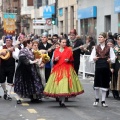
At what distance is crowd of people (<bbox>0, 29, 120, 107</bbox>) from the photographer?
579 inches

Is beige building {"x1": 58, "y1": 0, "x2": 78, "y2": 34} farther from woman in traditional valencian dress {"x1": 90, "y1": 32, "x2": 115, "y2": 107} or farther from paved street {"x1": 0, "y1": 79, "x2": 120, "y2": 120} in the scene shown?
woman in traditional valencian dress {"x1": 90, "y1": 32, "x2": 115, "y2": 107}

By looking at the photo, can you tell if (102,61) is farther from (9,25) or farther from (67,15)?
(9,25)

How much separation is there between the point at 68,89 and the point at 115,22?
19738 millimetres

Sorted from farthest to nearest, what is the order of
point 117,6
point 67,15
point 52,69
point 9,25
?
point 9,25
point 67,15
point 117,6
point 52,69

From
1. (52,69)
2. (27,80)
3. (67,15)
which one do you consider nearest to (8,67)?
(27,80)

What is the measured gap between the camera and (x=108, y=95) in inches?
708

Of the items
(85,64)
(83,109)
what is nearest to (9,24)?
(85,64)

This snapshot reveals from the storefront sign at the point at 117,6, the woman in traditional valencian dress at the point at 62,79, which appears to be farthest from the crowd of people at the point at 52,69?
the storefront sign at the point at 117,6

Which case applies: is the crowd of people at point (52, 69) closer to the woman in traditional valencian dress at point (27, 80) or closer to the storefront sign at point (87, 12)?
the woman in traditional valencian dress at point (27, 80)

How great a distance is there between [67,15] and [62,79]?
33443mm

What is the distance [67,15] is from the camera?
157 ft

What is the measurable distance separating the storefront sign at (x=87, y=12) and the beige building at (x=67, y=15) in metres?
3.18

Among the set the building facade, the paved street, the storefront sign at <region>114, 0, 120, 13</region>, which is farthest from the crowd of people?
the building facade

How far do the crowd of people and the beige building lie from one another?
28.5 m
